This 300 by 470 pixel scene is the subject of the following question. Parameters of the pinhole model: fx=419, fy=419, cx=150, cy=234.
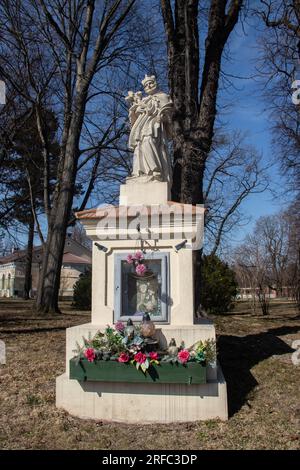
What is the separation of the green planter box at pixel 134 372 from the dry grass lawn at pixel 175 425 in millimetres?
468

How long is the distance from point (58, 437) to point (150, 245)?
2479 millimetres

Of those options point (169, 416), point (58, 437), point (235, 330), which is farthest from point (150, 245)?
→ point (235, 330)

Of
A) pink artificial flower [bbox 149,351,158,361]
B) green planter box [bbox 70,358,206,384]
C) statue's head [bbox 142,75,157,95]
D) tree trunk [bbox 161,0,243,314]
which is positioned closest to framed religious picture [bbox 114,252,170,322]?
pink artificial flower [bbox 149,351,158,361]

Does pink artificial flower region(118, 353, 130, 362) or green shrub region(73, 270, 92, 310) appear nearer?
pink artificial flower region(118, 353, 130, 362)

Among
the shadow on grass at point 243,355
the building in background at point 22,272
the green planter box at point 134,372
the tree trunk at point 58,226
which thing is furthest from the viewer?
the building in background at point 22,272

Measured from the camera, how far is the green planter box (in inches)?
181

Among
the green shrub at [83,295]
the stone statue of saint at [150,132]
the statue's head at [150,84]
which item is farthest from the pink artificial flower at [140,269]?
the green shrub at [83,295]

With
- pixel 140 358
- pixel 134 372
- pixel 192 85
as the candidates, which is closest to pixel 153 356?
pixel 140 358

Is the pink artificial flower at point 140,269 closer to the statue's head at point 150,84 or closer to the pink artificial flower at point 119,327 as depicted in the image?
the pink artificial flower at point 119,327

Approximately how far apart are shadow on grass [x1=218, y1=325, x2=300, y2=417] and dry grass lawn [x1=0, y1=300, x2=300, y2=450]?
0.01 m

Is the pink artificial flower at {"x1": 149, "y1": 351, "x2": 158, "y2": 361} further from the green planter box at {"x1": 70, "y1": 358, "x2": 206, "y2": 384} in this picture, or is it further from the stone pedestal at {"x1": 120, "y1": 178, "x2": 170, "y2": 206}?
the stone pedestal at {"x1": 120, "y1": 178, "x2": 170, "y2": 206}

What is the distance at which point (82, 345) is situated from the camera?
5.23 metres

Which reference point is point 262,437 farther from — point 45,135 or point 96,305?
point 45,135

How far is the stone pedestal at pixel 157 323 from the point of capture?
15.3 feet
